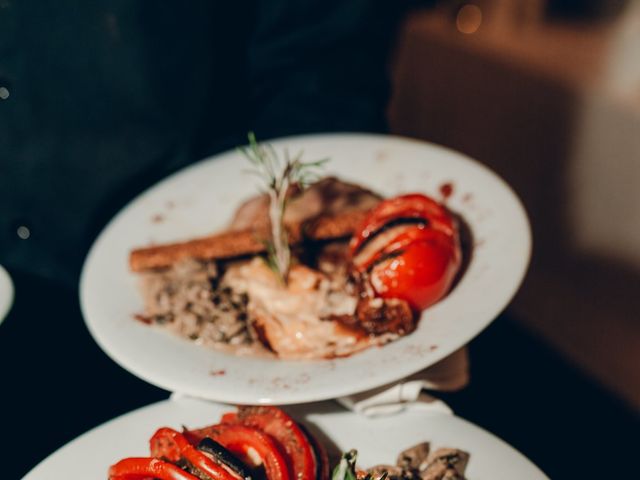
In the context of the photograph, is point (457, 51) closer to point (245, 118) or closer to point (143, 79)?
point (245, 118)

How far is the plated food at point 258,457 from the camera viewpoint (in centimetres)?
89

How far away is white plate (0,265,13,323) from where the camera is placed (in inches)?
44.4

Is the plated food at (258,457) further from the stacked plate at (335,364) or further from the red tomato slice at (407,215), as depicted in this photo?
the red tomato slice at (407,215)

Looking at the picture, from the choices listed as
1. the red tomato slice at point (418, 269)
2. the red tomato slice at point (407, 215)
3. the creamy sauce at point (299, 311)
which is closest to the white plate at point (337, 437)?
the creamy sauce at point (299, 311)

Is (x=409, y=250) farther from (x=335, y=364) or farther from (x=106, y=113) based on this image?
(x=106, y=113)

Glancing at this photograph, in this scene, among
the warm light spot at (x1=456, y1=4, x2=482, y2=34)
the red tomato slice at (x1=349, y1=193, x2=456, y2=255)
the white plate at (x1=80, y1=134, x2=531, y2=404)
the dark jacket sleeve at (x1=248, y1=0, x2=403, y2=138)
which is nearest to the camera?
the white plate at (x1=80, y1=134, x2=531, y2=404)

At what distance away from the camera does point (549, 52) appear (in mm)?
3131

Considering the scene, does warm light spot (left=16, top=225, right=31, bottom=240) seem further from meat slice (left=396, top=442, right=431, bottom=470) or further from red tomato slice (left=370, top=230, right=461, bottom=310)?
meat slice (left=396, top=442, right=431, bottom=470)

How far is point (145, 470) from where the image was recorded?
0.91m

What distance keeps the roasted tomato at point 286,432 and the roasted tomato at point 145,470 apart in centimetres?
14

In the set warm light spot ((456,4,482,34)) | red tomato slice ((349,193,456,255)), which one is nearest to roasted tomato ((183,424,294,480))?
red tomato slice ((349,193,456,255))

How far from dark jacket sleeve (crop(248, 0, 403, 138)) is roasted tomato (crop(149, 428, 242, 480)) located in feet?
4.09

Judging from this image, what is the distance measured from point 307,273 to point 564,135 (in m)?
2.08

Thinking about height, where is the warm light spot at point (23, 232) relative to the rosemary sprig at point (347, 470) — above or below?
below
